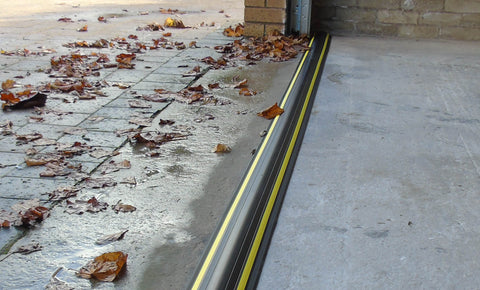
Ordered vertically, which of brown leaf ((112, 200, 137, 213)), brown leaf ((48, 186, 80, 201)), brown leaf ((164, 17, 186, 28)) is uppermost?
brown leaf ((164, 17, 186, 28))

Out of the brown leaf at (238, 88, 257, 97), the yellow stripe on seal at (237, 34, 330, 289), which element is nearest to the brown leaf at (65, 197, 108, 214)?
the yellow stripe on seal at (237, 34, 330, 289)

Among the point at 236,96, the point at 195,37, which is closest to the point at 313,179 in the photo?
the point at 236,96

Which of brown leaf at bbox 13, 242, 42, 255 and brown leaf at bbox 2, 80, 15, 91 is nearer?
brown leaf at bbox 13, 242, 42, 255

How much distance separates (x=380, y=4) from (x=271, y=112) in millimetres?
3958

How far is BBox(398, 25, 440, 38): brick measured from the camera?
281 inches

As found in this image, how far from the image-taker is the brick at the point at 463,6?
686cm

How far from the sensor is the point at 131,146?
3.30 m

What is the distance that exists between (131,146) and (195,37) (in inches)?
155

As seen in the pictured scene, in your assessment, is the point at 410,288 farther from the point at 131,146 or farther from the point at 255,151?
the point at 131,146

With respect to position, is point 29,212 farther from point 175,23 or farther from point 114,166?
point 175,23

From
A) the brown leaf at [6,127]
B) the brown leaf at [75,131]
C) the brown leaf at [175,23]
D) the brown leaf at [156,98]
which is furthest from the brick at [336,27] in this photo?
the brown leaf at [6,127]

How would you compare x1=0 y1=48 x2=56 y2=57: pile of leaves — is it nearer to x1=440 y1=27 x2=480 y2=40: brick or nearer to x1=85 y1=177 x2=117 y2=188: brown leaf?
x1=85 y1=177 x2=117 y2=188: brown leaf

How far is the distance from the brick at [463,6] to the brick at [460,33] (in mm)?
229

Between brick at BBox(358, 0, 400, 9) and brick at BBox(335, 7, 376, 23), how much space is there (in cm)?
7
